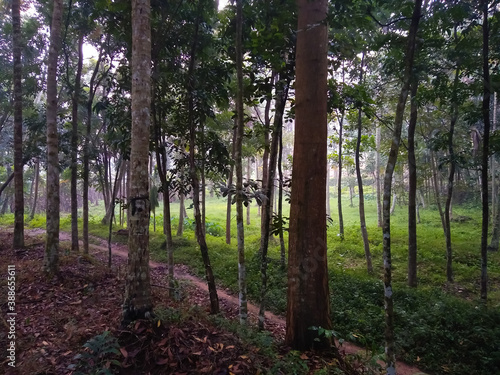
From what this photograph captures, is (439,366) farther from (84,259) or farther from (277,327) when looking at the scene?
(84,259)

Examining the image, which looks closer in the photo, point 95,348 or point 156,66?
point 95,348

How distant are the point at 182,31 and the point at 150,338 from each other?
6.08m

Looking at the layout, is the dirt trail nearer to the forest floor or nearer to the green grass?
the forest floor

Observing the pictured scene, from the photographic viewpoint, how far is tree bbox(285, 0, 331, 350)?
14.3ft

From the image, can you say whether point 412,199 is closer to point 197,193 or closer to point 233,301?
point 233,301

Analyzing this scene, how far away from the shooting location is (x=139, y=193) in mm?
4031

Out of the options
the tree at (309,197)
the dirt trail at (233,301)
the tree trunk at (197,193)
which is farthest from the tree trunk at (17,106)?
the tree at (309,197)

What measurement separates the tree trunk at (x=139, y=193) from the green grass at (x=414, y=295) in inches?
118

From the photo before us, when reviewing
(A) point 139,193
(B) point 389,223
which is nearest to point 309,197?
(B) point 389,223

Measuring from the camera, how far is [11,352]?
3.63 m

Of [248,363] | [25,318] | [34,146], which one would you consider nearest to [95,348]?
[248,363]

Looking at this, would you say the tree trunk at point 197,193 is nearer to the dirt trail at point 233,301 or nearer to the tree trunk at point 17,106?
the dirt trail at point 233,301

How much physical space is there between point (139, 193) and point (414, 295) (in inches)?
299

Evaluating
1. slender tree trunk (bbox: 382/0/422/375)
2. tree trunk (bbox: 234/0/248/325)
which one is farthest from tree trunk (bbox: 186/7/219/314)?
slender tree trunk (bbox: 382/0/422/375)
